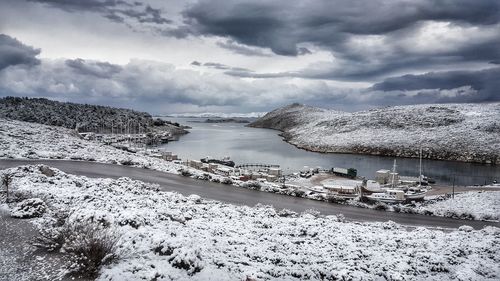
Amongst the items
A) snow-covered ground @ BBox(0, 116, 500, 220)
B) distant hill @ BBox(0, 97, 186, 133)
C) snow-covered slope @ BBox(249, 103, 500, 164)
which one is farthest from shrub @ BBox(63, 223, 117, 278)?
distant hill @ BBox(0, 97, 186, 133)

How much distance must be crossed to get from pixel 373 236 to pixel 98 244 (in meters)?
14.8

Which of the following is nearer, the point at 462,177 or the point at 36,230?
the point at 36,230

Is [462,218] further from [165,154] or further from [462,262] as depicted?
[165,154]

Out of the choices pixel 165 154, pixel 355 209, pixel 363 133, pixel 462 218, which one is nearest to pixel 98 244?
pixel 355 209

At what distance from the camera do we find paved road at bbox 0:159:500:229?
28.4 meters

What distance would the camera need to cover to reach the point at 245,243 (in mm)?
17703

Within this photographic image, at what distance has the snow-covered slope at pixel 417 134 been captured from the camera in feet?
339

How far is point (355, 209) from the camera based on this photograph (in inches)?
1232

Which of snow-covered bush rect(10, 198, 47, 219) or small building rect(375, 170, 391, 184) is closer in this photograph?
snow-covered bush rect(10, 198, 47, 219)

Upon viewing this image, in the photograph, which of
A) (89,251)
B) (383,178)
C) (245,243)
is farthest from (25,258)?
(383,178)

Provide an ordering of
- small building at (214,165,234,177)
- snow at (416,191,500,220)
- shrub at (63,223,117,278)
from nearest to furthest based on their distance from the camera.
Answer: shrub at (63,223,117,278) < snow at (416,191,500,220) < small building at (214,165,234,177)

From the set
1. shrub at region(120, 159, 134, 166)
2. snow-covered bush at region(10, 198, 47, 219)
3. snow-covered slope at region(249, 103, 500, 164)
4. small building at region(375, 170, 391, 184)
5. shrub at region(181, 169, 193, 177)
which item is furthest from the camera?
snow-covered slope at region(249, 103, 500, 164)

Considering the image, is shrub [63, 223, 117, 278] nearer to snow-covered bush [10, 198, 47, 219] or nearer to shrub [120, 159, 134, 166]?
snow-covered bush [10, 198, 47, 219]

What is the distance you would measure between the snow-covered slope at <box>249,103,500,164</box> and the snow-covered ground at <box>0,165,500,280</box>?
89.9 metres
